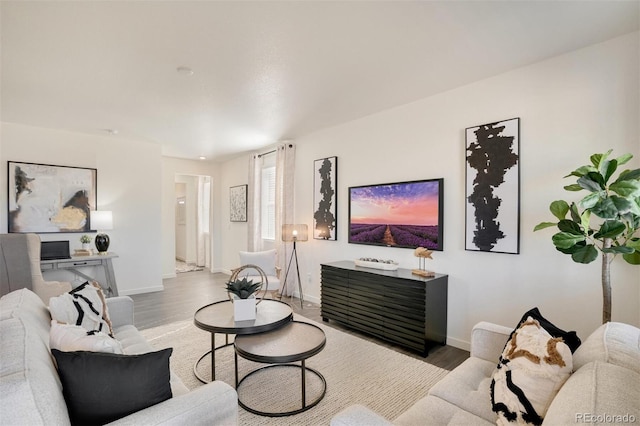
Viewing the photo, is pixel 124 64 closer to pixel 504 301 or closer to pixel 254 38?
pixel 254 38

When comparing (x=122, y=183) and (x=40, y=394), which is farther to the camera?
(x=122, y=183)

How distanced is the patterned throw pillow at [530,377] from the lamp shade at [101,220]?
17.8 feet

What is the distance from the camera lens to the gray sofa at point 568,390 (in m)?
0.89

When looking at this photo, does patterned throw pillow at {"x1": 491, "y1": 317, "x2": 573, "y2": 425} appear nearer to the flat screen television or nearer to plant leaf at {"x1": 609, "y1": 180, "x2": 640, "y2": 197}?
plant leaf at {"x1": 609, "y1": 180, "x2": 640, "y2": 197}

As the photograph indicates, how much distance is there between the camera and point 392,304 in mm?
3250

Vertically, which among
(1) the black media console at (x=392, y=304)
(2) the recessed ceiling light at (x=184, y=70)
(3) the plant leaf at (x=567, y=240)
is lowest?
(1) the black media console at (x=392, y=304)

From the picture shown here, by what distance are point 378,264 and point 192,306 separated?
2.96 metres

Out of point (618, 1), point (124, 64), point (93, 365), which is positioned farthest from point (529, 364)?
point (124, 64)

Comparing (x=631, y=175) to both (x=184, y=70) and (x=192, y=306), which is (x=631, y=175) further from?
(x=192, y=306)

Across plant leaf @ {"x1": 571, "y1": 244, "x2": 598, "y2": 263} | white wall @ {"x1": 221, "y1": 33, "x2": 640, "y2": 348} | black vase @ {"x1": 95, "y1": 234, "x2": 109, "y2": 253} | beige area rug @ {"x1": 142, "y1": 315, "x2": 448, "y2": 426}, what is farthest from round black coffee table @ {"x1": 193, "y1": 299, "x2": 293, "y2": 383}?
black vase @ {"x1": 95, "y1": 234, "x2": 109, "y2": 253}

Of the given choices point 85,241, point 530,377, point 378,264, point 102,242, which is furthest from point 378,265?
point 85,241

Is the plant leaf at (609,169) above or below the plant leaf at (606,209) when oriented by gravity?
above

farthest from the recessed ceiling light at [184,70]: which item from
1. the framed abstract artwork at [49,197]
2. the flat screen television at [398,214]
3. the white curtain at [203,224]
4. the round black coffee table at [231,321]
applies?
the white curtain at [203,224]

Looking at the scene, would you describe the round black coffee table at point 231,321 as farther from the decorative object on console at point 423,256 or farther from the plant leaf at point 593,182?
the plant leaf at point 593,182
